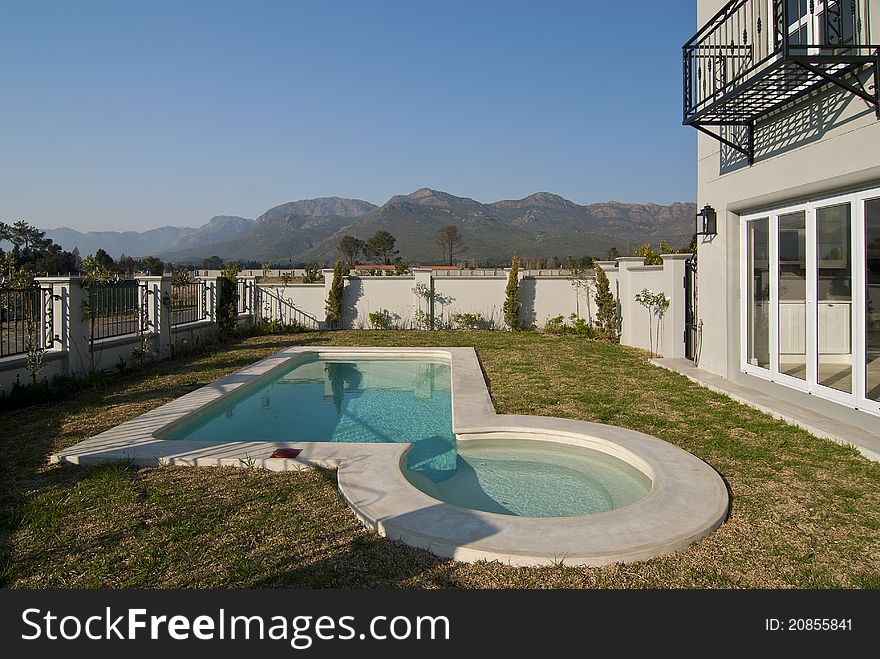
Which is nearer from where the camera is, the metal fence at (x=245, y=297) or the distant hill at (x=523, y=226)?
the metal fence at (x=245, y=297)

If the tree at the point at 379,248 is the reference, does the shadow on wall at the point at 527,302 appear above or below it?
below

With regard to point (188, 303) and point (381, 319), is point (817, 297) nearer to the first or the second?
point (188, 303)

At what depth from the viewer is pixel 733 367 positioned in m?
8.84

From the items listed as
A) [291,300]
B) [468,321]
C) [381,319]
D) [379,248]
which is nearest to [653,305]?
[468,321]

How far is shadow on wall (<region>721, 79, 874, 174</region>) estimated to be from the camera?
622cm

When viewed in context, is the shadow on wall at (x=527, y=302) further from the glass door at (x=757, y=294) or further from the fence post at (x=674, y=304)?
the glass door at (x=757, y=294)

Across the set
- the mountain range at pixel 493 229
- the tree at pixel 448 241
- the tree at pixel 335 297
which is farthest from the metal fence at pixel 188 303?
the mountain range at pixel 493 229

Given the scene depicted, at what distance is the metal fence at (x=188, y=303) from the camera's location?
43.6 feet

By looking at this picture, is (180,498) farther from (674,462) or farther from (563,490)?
(674,462)

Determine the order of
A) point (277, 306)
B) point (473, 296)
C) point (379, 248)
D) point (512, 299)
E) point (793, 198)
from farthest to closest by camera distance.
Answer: point (379, 248) → point (277, 306) → point (473, 296) → point (512, 299) → point (793, 198)

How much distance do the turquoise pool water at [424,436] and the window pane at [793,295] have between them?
10.8 ft

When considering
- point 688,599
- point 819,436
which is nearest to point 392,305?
point 819,436

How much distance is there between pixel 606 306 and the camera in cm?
1552

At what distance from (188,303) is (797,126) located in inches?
520
